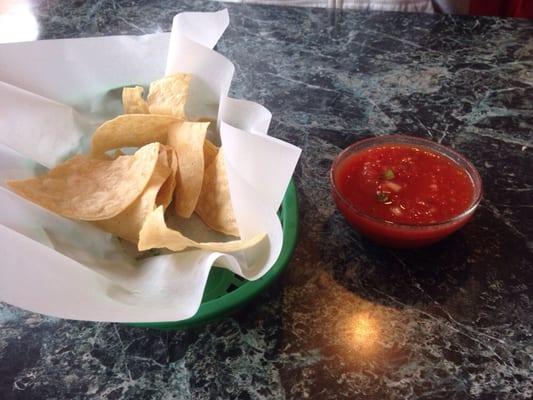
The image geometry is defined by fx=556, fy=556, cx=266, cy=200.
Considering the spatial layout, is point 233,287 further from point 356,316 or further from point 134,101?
point 134,101

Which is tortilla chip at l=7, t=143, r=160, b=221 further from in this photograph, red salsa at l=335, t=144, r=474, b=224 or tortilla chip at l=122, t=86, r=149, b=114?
red salsa at l=335, t=144, r=474, b=224

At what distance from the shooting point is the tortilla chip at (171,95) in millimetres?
1065

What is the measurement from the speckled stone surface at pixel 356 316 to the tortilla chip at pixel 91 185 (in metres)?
0.19

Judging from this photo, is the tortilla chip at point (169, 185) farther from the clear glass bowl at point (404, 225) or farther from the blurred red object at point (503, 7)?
the blurred red object at point (503, 7)

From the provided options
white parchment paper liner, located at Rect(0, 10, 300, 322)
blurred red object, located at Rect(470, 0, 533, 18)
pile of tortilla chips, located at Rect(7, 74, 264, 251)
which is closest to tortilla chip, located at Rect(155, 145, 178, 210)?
pile of tortilla chips, located at Rect(7, 74, 264, 251)

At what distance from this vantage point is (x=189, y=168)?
1.00 m

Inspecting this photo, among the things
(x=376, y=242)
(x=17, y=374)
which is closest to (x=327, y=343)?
(x=376, y=242)

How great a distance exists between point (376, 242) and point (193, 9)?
1.21 m

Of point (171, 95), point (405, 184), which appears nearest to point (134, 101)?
point (171, 95)

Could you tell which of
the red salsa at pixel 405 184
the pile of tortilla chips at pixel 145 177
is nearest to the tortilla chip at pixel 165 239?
the pile of tortilla chips at pixel 145 177

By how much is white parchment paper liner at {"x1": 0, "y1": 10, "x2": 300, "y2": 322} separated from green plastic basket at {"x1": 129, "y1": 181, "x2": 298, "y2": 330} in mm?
23

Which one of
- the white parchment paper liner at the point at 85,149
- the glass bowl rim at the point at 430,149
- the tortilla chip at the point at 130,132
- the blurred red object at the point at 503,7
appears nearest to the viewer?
the white parchment paper liner at the point at 85,149

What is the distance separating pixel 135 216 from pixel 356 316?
0.41 metres

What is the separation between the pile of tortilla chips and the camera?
95cm
